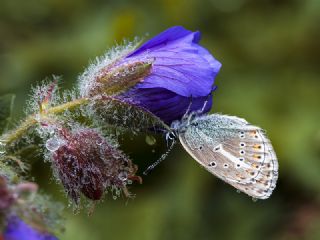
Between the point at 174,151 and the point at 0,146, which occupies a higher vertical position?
the point at 0,146

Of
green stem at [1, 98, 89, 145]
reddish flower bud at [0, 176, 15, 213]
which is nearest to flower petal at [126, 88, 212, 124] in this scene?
green stem at [1, 98, 89, 145]

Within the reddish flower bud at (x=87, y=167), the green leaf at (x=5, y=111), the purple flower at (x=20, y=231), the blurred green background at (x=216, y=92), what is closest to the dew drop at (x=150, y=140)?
the reddish flower bud at (x=87, y=167)

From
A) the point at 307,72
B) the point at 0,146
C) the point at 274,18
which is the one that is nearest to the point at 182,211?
the point at 307,72

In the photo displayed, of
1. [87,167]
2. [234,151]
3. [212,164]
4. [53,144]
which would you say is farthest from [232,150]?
[53,144]

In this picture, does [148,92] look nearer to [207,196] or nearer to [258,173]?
[258,173]

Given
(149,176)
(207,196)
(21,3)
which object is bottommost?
(207,196)

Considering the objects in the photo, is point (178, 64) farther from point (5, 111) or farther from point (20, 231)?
point (20, 231)

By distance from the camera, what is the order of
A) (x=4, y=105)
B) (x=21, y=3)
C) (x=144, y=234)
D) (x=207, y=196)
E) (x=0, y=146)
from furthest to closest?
(x=21, y=3) < (x=207, y=196) < (x=144, y=234) < (x=4, y=105) < (x=0, y=146)
